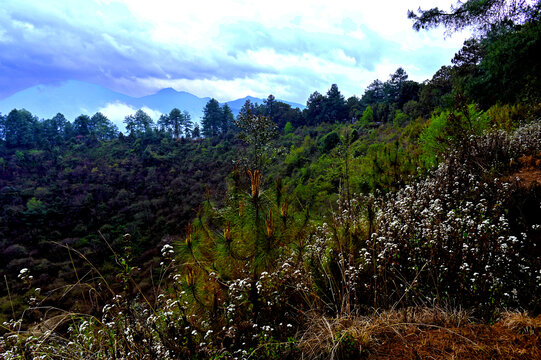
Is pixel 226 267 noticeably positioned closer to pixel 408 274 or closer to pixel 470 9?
pixel 408 274

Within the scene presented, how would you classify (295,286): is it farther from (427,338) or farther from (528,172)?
(528,172)

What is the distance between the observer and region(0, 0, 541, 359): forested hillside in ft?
5.97

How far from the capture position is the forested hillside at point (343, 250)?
1.82 metres

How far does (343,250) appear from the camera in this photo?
289 centimetres

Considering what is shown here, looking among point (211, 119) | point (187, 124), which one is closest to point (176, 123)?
point (187, 124)

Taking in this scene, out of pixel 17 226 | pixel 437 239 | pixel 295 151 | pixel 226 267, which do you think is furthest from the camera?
pixel 295 151

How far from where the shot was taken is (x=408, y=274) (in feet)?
8.71

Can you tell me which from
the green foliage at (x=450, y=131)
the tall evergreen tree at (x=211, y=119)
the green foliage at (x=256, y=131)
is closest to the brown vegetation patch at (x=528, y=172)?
the green foliage at (x=450, y=131)

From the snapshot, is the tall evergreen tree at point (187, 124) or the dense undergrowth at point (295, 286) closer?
the dense undergrowth at point (295, 286)

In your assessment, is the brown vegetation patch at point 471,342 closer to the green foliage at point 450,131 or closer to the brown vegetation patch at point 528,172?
the brown vegetation patch at point 528,172

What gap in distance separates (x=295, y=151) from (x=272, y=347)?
2417 cm

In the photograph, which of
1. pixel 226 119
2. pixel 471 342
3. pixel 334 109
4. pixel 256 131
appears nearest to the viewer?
pixel 471 342

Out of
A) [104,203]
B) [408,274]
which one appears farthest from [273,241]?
[104,203]

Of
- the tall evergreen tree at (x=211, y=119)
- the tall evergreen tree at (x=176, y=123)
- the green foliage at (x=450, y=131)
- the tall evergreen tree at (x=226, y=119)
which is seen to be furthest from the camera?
the tall evergreen tree at (x=211, y=119)
